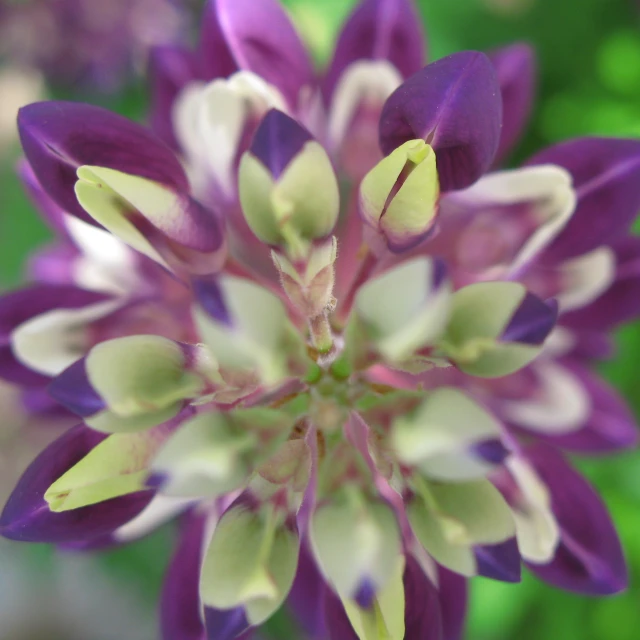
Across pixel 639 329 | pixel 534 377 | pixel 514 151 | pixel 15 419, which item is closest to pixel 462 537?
pixel 534 377

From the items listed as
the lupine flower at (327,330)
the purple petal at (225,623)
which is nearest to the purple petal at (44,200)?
the lupine flower at (327,330)

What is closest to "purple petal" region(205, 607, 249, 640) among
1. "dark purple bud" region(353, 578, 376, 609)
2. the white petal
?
"dark purple bud" region(353, 578, 376, 609)

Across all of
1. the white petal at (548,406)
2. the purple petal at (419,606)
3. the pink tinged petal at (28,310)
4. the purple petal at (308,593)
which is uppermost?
the pink tinged petal at (28,310)

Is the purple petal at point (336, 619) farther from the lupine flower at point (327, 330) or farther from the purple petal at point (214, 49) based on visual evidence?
the purple petal at point (214, 49)

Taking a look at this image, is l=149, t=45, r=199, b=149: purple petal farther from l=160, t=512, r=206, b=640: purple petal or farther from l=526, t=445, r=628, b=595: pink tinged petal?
l=526, t=445, r=628, b=595: pink tinged petal

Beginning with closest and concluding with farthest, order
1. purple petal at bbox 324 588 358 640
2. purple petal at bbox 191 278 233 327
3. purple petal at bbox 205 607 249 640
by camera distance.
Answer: purple petal at bbox 191 278 233 327
purple petal at bbox 205 607 249 640
purple petal at bbox 324 588 358 640

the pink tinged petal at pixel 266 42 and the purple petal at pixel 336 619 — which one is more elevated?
the pink tinged petal at pixel 266 42

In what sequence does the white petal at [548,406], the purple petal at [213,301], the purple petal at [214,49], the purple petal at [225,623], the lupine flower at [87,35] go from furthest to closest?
1. the lupine flower at [87,35]
2. the white petal at [548,406]
3. the purple petal at [214,49]
4. the purple petal at [225,623]
5. the purple petal at [213,301]

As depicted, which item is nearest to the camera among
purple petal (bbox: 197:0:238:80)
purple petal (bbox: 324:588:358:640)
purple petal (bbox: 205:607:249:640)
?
purple petal (bbox: 205:607:249:640)
